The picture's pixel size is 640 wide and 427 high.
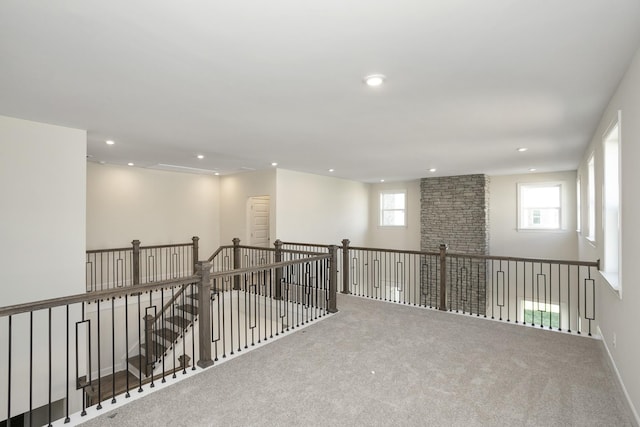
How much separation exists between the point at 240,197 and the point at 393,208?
5.02m

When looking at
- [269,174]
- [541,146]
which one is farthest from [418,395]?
[269,174]

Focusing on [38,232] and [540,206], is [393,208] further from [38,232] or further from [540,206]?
[38,232]

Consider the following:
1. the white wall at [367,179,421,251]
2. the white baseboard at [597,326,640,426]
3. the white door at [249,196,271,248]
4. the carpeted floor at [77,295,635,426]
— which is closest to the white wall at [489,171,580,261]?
the white wall at [367,179,421,251]

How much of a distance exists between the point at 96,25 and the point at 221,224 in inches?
290

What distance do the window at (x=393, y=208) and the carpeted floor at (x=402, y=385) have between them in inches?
256

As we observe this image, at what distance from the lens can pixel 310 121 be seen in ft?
12.6

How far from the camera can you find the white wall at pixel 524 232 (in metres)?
7.98

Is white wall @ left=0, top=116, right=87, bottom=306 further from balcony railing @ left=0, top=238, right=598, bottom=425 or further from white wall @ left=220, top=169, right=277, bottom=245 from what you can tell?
white wall @ left=220, top=169, right=277, bottom=245

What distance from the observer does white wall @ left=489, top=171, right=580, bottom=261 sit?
7.98m

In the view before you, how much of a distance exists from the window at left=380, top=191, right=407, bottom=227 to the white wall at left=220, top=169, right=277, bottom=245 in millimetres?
4578

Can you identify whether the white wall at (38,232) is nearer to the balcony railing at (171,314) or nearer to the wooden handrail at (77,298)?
the balcony railing at (171,314)

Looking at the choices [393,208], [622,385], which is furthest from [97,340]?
[393,208]

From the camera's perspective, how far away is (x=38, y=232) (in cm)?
387

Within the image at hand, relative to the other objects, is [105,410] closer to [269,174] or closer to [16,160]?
[16,160]
